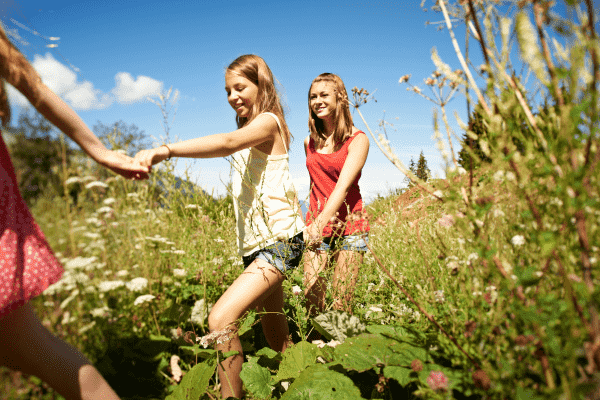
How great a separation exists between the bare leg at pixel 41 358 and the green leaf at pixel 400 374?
995mm

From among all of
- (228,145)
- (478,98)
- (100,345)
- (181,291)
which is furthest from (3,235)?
(181,291)

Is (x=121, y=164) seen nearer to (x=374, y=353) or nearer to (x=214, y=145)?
(x=214, y=145)

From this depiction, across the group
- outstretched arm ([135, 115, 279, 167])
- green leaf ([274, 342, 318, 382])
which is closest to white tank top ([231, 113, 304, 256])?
outstretched arm ([135, 115, 279, 167])

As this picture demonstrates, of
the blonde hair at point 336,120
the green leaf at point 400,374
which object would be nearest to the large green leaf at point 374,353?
the green leaf at point 400,374

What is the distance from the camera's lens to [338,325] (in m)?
1.75

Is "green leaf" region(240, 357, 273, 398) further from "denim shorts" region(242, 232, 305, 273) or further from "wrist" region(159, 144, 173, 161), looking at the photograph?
"wrist" region(159, 144, 173, 161)

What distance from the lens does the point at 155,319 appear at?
7.46ft

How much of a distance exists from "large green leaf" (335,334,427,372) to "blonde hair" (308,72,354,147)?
2.05 meters

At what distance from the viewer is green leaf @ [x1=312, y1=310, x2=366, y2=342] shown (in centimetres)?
173

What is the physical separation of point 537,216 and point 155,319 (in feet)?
7.54

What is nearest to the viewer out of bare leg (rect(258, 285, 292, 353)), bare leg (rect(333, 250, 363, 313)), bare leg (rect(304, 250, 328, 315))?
bare leg (rect(304, 250, 328, 315))

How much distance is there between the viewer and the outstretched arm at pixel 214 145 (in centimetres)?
147

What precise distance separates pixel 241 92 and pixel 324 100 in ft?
3.47

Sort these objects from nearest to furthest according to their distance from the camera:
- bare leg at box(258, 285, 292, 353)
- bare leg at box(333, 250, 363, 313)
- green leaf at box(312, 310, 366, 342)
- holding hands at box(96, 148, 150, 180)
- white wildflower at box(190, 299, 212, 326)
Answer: holding hands at box(96, 148, 150, 180) → green leaf at box(312, 310, 366, 342) → bare leg at box(333, 250, 363, 313) → bare leg at box(258, 285, 292, 353) → white wildflower at box(190, 299, 212, 326)
